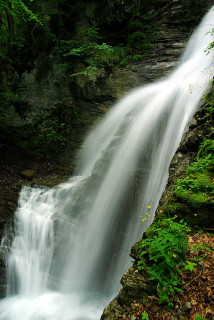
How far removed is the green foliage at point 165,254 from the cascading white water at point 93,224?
178 centimetres

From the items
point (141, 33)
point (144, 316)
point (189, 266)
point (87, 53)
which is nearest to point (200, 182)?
point (189, 266)

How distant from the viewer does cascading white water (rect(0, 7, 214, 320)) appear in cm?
456

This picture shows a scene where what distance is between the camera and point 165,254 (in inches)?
99.8

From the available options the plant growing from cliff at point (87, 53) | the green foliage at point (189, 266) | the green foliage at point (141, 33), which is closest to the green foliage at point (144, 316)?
the green foliage at point (189, 266)

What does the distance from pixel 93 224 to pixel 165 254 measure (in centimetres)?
304

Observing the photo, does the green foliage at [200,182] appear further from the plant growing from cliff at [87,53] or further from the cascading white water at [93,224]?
the plant growing from cliff at [87,53]

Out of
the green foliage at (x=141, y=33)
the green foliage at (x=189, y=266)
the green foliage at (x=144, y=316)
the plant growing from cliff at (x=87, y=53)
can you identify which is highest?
the green foliage at (x=141, y=33)

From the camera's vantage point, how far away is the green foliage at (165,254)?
2.43m

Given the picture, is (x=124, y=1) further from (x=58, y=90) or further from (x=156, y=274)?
(x=156, y=274)

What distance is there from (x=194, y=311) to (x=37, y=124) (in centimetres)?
919

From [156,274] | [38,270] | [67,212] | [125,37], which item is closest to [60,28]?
[125,37]

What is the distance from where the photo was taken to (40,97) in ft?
32.1

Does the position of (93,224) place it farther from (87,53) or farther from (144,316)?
(87,53)

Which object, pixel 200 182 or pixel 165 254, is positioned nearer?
pixel 165 254
